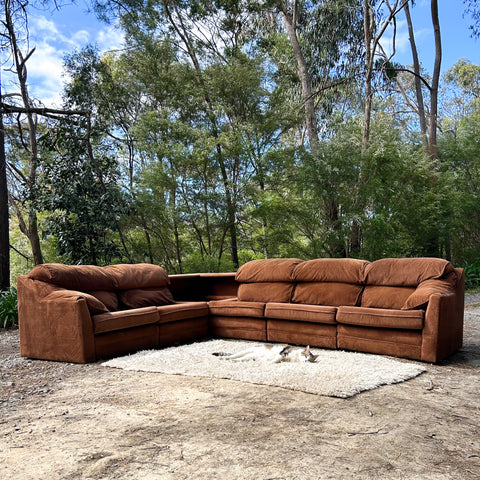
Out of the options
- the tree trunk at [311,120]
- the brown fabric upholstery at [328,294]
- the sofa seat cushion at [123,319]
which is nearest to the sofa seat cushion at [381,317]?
the brown fabric upholstery at [328,294]

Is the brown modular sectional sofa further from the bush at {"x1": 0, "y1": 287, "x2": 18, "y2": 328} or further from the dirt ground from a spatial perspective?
the bush at {"x1": 0, "y1": 287, "x2": 18, "y2": 328}

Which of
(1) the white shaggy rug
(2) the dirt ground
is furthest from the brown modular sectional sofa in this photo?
(2) the dirt ground

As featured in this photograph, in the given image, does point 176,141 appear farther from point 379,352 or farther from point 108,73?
point 379,352

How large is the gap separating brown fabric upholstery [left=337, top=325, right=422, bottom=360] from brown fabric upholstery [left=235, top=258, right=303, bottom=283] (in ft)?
2.97

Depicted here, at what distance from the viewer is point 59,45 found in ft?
31.2

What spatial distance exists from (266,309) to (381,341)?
1116 mm

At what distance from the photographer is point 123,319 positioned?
4008 millimetres

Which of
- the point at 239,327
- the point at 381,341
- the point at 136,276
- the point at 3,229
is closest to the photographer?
the point at 381,341

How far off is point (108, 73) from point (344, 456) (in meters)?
10.1

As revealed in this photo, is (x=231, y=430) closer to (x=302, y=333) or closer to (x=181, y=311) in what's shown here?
(x=302, y=333)

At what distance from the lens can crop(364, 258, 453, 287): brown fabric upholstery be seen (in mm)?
3906

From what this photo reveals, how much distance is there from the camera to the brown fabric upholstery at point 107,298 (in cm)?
429

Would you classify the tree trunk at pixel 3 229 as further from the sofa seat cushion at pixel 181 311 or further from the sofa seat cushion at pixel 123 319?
the sofa seat cushion at pixel 123 319

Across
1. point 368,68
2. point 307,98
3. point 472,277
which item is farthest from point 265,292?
point 368,68
